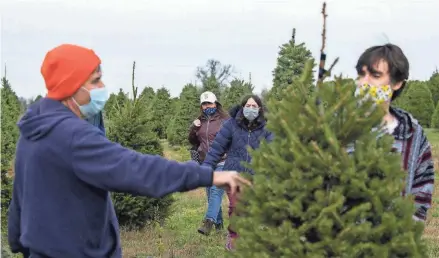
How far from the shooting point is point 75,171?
9.36ft

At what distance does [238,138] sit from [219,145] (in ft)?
0.74

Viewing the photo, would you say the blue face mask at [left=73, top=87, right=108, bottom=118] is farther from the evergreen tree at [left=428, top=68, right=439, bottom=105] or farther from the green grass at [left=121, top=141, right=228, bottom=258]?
the evergreen tree at [left=428, top=68, right=439, bottom=105]

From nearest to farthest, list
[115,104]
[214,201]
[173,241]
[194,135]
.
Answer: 1. [214,201]
2. [173,241]
3. [194,135]
4. [115,104]

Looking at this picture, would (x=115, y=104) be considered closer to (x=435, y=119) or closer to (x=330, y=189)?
(x=330, y=189)

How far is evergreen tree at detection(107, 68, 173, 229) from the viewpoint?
361 inches

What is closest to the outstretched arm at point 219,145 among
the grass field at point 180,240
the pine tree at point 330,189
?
the grass field at point 180,240

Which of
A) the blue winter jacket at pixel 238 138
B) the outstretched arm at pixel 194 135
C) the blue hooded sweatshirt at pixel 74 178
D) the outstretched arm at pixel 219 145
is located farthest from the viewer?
the outstretched arm at pixel 194 135

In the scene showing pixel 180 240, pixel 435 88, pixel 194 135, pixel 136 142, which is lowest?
pixel 180 240

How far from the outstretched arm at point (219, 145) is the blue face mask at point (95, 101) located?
363cm

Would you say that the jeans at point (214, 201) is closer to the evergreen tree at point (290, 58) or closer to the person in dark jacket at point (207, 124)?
the person in dark jacket at point (207, 124)

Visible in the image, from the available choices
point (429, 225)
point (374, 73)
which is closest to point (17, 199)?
point (374, 73)

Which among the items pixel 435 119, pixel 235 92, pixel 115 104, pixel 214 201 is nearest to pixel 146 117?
pixel 214 201

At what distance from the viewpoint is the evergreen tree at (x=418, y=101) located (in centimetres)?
3575

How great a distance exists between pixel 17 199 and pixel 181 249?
16.8 ft
